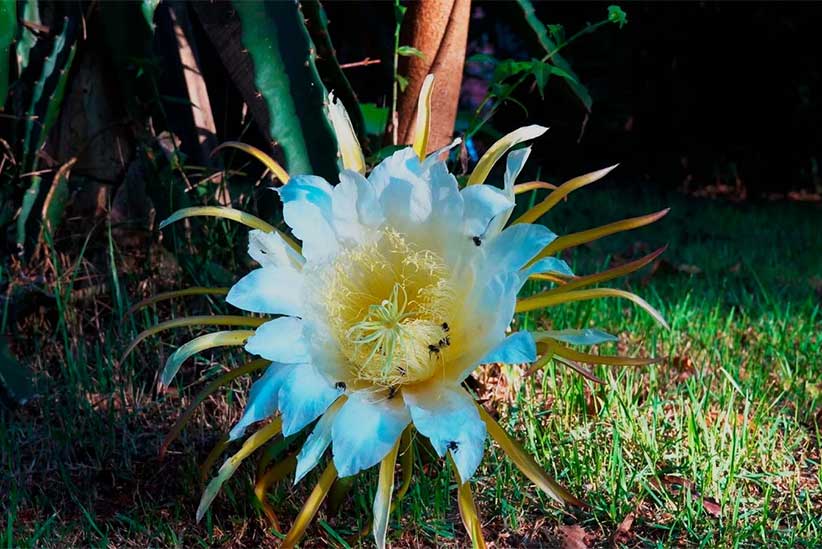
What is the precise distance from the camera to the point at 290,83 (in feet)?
5.82

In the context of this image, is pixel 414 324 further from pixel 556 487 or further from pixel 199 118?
pixel 199 118

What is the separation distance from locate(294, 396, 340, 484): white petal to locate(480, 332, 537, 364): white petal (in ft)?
0.82

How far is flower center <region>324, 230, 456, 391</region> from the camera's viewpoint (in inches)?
50.4

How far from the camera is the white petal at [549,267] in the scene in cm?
125

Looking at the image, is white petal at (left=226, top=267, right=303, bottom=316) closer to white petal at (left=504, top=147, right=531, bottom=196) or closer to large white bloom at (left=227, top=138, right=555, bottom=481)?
large white bloom at (left=227, top=138, right=555, bottom=481)

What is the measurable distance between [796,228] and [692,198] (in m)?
0.98

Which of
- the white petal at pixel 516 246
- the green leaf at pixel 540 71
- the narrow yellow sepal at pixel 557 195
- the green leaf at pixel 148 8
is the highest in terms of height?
the green leaf at pixel 148 8

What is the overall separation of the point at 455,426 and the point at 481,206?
319 millimetres

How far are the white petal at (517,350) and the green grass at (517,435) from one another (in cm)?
42

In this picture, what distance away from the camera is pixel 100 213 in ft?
7.75

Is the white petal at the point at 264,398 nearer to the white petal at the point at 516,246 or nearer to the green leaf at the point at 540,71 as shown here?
the white petal at the point at 516,246

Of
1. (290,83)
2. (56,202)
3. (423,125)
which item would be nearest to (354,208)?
(423,125)

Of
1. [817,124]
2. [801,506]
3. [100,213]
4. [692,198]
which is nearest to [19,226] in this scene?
[100,213]

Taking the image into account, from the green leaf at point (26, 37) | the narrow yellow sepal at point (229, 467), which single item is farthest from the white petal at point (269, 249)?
the green leaf at point (26, 37)
